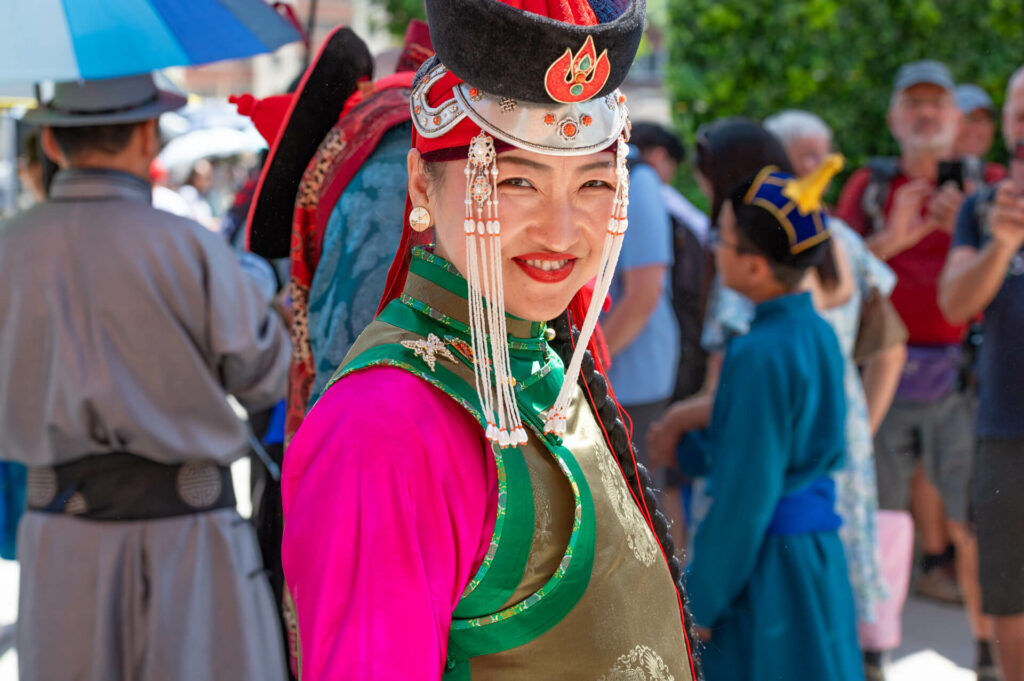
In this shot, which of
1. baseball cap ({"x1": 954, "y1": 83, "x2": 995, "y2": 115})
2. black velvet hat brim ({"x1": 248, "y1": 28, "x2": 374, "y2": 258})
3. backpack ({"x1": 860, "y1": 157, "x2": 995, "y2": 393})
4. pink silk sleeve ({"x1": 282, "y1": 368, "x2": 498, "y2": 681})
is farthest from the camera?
baseball cap ({"x1": 954, "y1": 83, "x2": 995, "y2": 115})

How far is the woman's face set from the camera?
1291mm

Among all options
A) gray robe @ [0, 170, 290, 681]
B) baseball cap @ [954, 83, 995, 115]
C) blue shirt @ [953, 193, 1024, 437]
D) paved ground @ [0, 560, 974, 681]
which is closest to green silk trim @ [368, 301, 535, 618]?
gray robe @ [0, 170, 290, 681]

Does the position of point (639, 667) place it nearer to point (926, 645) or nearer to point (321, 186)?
point (321, 186)

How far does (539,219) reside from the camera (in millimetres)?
Answer: 1304

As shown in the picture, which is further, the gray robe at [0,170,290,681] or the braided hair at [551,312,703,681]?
the gray robe at [0,170,290,681]

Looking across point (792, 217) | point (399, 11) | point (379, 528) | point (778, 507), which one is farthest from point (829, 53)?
point (379, 528)

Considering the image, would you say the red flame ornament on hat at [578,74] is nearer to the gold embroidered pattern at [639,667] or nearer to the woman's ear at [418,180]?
the woman's ear at [418,180]

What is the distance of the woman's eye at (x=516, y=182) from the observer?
50.8 inches

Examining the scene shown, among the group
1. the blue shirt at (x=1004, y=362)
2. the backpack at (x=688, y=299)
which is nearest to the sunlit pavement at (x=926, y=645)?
the blue shirt at (x=1004, y=362)

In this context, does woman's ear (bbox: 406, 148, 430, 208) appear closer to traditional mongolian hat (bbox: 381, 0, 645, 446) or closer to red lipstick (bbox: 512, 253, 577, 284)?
traditional mongolian hat (bbox: 381, 0, 645, 446)

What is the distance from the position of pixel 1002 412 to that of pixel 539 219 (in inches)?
96.0

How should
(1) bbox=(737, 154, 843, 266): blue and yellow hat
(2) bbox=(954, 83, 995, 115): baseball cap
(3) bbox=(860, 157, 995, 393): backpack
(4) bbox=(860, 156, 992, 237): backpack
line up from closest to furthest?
(1) bbox=(737, 154, 843, 266): blue and yellow hat, (3) bbox=(860, 157, 995, 393): backpack, (4) bbox=(860, 156, 992, 237): backpack, (2) bbox=(954, 83, 995, 115): baseball cap

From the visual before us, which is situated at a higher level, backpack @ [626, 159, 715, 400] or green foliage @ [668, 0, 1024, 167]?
green foliage @ [668, 0, 1024, 167]

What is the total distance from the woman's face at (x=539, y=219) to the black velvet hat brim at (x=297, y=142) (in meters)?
0.64
